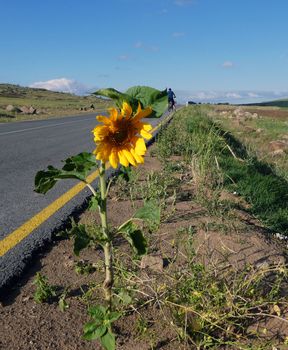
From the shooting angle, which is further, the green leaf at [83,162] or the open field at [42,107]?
the open field at [42,107]

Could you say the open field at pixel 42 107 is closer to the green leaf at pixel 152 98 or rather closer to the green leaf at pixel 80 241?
the green leaf at pixel 152 98

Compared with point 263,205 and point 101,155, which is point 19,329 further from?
point 263,205

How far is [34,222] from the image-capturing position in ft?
12.4

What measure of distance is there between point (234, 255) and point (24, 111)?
33003 millimetres

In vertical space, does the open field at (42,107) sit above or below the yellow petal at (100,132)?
below

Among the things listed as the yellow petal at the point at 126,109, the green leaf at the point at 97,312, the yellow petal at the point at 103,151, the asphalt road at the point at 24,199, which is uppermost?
the yellow petal at the point at 126,109

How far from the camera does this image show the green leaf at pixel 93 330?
1868 millimetres

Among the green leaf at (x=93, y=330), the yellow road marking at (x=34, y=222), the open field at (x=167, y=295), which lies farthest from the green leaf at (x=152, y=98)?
the yellow road marking at (x=34, y=222)

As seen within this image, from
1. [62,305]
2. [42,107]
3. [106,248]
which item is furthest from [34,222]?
[42,107]

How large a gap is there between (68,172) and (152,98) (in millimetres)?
515

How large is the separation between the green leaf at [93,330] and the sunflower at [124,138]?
69 cm

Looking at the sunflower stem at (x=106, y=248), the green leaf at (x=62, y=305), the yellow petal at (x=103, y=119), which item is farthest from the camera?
the green leaf at (x=62, y=305)

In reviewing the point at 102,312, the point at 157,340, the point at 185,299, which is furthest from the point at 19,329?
the point at 185,299

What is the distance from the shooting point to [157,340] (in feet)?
6.93
